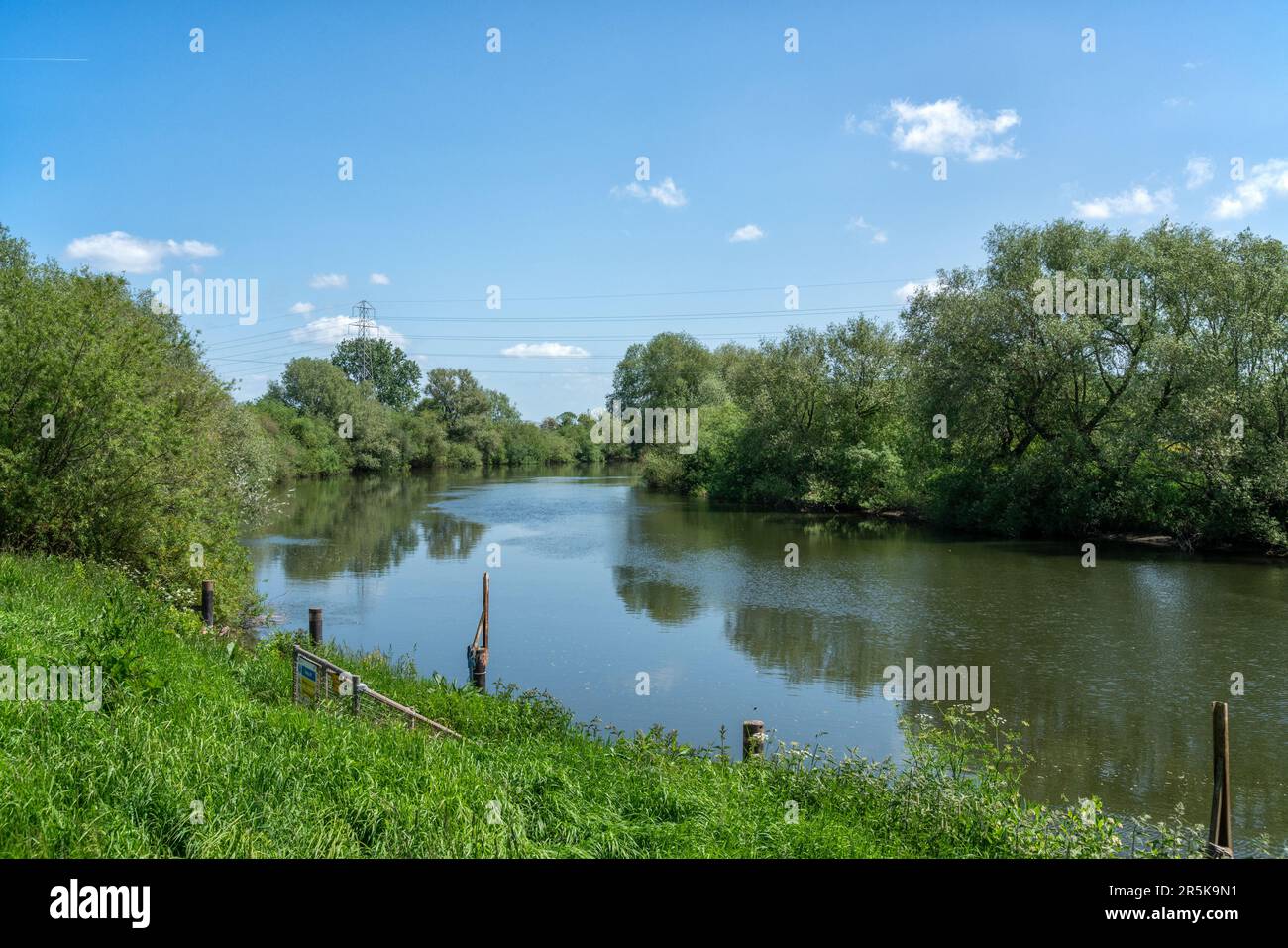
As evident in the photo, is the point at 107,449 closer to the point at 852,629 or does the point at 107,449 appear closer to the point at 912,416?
the point at 852,629

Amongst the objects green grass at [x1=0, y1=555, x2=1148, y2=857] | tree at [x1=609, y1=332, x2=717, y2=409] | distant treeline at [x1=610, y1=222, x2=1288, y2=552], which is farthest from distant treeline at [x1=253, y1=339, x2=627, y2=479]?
green grass at [x1=0, y1=555, x2=1148, y2=857]

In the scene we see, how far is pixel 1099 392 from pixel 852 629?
897 inches

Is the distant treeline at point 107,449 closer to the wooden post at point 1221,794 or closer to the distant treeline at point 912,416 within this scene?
the distant treeline at point 912,416

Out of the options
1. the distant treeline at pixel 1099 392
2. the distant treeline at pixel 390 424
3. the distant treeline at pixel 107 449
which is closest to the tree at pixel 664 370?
the distant treeline at pixel 390 424

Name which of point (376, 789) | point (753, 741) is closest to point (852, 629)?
point (753, 741)

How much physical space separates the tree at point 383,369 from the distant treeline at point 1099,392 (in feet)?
289

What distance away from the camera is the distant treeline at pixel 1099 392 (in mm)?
30375

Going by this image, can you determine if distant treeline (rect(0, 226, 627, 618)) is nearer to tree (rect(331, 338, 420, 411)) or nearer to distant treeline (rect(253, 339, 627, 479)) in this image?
distant treeline (rect(253, 339, 627, 479))

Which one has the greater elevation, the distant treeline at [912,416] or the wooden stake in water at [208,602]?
the distant treeline at [912,416]

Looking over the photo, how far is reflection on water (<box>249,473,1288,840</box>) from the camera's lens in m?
13.0

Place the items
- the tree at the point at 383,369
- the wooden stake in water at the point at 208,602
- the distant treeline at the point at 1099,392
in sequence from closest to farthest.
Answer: the wooden stake in water at the point at 208,602 < the distant treeline at the point at 1099,392 < the tree at the point at 383,369

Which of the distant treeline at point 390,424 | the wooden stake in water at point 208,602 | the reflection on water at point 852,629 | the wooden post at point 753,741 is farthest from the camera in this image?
the distant treeline at point 390,424

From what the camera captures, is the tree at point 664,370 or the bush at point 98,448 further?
the tree at point 664,370
